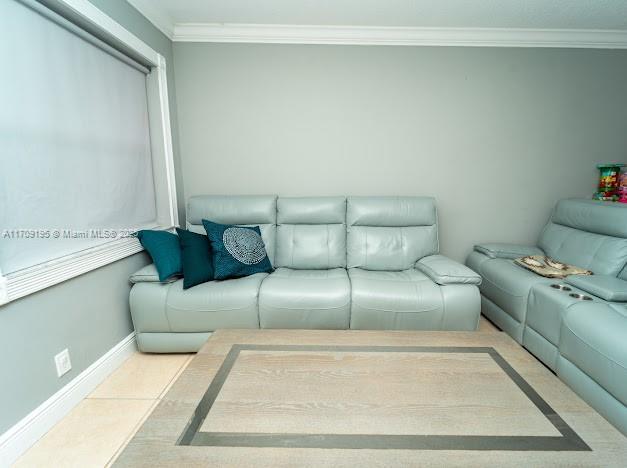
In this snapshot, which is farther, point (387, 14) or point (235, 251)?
point (387, 14)

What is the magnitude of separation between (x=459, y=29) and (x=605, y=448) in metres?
2.96

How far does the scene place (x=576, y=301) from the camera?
5.71 ft

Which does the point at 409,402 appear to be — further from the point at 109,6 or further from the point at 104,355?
the point at 109,6

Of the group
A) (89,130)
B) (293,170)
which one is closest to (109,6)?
(89,130)

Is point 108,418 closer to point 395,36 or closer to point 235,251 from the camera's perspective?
point 235,251

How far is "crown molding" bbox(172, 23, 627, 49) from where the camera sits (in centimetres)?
264

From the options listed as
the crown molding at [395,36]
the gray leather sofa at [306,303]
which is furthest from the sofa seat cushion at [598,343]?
the crown molding at [395,36]

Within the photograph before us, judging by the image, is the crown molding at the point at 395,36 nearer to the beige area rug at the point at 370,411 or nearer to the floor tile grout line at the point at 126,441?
the beige area rug at the point at 370,411

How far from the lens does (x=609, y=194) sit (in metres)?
2.78

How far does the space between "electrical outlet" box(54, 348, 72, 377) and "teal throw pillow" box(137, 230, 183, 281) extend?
2.02 ft

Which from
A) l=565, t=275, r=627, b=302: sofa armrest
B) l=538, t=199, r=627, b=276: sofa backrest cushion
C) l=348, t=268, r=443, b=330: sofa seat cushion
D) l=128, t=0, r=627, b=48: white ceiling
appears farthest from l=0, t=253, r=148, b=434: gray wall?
l=538, t=199, r=627, b=276: sofa backrest cushion

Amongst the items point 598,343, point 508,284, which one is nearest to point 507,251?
point 508,284

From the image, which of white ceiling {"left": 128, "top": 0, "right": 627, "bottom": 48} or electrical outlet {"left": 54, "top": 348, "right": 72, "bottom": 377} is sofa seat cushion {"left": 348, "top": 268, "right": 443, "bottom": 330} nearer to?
electrical outlet {"left": 54, "top": 348, "right": 72, "bottom": 377}

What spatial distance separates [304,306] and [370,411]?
1.02m
